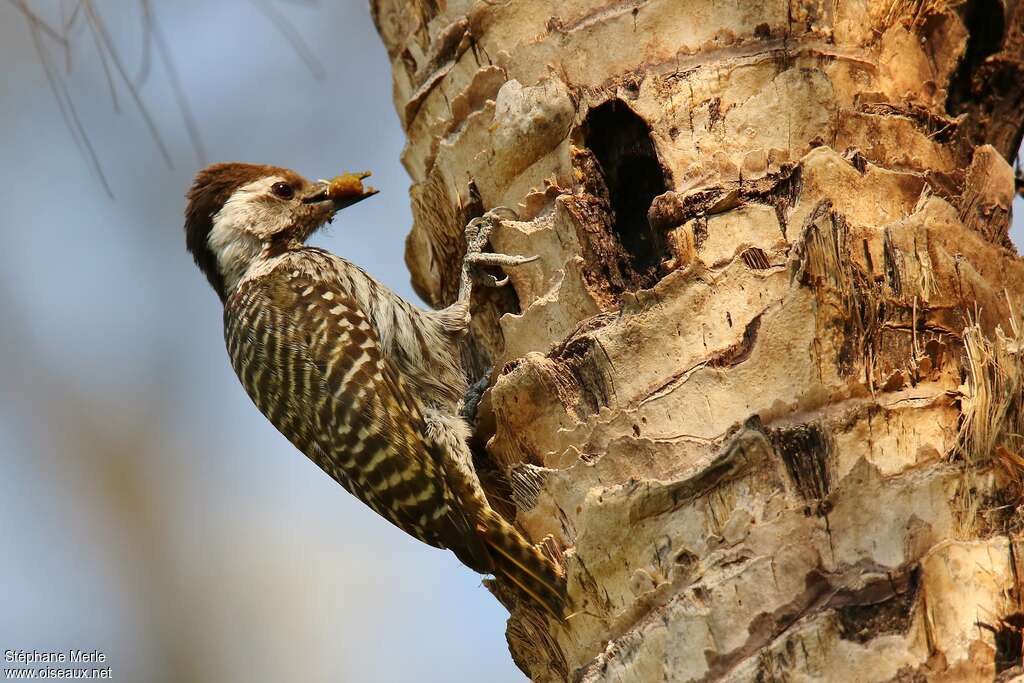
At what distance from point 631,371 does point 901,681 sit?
0.92m

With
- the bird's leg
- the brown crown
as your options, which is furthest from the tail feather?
the brown crown

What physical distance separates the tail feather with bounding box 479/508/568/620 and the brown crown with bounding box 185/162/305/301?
243cm

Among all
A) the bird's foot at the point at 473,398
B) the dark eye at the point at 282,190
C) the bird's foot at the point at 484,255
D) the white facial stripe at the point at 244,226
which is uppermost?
the dark eye at the point at 282,190

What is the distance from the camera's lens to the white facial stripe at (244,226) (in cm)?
536

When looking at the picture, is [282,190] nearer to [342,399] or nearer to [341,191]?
[341,191]

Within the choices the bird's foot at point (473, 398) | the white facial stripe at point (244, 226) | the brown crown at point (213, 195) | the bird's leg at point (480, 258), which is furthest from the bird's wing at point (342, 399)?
the bird's leg at point (480, 258)

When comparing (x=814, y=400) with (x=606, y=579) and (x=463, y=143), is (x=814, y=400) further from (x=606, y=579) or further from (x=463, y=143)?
(x=463, y=143)

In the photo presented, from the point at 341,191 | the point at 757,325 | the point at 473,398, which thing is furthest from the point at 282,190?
the point at 757,325

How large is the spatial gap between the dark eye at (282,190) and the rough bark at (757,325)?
1.96 meters

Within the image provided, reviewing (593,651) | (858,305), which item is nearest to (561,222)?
(858,305)

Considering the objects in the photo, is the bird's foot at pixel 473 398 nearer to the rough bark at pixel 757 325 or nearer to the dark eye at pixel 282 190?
the rough bark at pixel 757 325

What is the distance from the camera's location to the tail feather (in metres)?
2.79

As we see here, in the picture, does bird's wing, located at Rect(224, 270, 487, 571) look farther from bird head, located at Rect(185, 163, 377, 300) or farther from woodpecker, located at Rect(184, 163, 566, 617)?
bird head, located at Rect(185, 163, 377, 300)

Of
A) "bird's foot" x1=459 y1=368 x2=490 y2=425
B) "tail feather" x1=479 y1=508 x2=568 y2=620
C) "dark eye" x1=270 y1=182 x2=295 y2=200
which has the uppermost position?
"dark eye" x1=270 y1=182 x2=295 y2=200
